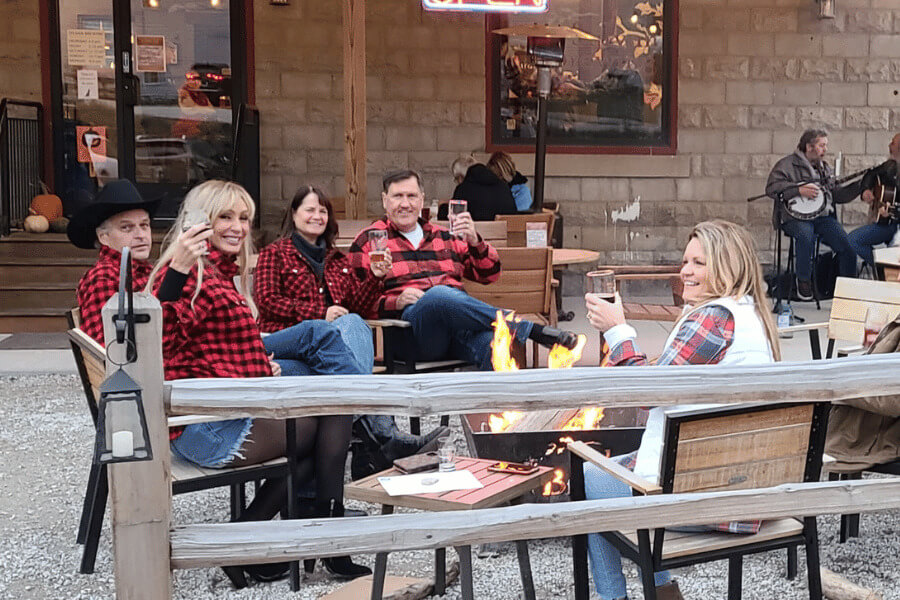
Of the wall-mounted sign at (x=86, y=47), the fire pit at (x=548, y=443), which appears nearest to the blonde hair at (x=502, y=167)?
the wall-mounted sign at (x=86, y=47)

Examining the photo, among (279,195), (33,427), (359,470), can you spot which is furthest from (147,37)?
(359,470)

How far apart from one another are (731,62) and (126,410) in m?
9.52

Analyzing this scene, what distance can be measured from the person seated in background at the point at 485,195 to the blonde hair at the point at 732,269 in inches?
212

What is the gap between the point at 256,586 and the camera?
12.6ft

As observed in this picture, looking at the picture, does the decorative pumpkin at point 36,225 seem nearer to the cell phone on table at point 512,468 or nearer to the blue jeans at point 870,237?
the cell phone on table at point 512,468

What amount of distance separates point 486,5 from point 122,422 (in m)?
6.28

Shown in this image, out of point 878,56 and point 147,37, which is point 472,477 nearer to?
point 147,37

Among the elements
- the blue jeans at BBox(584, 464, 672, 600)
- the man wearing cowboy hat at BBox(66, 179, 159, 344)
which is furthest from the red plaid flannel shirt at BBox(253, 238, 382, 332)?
the blue jeans at BBox(584, 464, 672, 600)

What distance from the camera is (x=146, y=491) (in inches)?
98.2

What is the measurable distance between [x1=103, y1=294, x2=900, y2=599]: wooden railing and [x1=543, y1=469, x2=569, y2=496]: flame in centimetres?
137

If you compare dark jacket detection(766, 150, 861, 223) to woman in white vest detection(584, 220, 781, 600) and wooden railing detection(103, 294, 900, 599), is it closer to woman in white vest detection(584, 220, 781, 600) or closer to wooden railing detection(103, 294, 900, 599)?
woman in white vest detection(584, 220, 781, 600)

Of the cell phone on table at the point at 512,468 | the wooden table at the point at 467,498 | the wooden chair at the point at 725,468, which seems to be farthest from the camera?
the cell phone on table at the point at 512,468

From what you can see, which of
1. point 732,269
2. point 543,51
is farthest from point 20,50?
point 732,269

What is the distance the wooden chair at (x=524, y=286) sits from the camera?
6.20m
